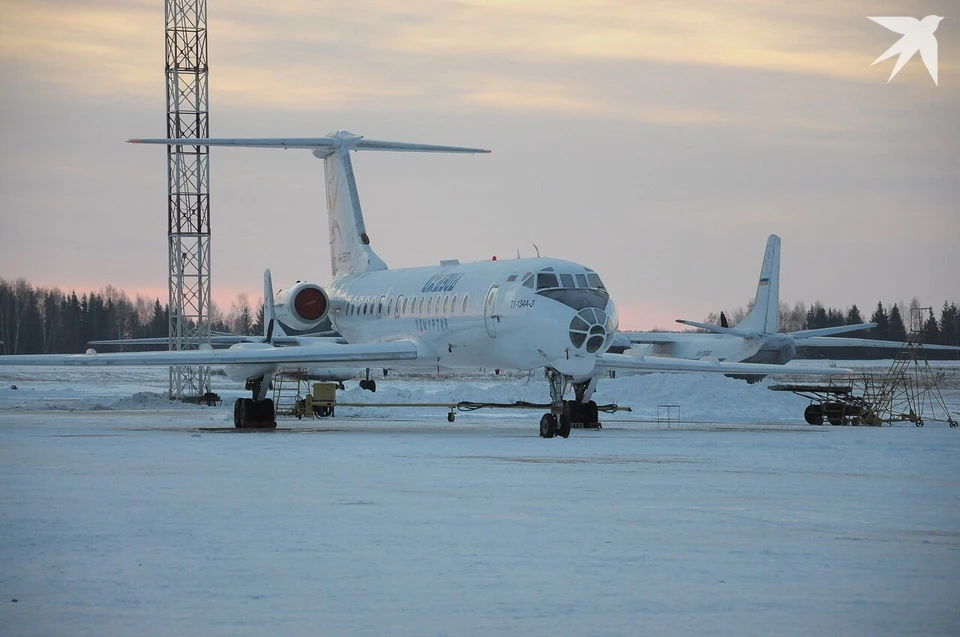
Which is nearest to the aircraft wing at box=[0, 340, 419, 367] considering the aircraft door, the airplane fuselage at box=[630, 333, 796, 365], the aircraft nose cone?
the aircraft door

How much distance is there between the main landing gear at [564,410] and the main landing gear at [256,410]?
19.6ft

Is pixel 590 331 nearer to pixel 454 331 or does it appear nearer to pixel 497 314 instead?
pixel 497 314

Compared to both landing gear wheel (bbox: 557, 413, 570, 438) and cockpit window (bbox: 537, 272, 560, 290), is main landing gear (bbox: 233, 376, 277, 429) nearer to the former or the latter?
cockpit window (bbox: 537, 272, 560, 290)

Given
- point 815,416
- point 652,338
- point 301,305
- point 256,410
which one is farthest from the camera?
point 652,338

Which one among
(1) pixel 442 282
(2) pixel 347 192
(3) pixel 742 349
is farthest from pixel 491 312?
(3) pixel 742 349

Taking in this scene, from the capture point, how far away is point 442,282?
27.8m

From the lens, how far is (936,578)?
8.12m

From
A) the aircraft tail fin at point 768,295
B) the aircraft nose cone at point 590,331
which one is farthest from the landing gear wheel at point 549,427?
the aircraft tail fin at point 768,295

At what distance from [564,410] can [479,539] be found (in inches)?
505

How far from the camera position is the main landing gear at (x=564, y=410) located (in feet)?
73.2

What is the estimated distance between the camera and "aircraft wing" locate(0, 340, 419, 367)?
80.4 ft

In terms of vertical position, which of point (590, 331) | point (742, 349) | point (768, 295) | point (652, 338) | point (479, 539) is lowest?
point (479, 539)

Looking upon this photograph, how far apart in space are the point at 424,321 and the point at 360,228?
25.5ft

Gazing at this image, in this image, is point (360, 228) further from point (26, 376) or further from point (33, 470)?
point (26, 376)
